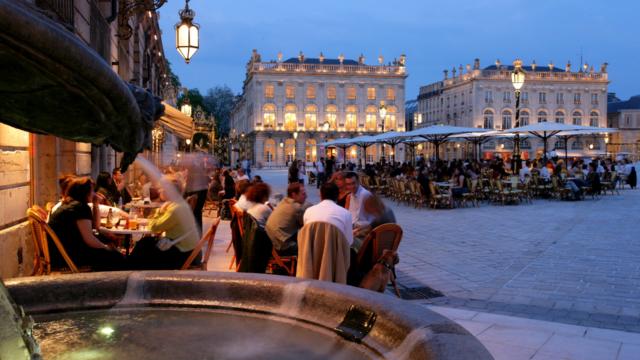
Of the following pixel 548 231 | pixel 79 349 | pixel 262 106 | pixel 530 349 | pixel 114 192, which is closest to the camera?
pixel 79 349

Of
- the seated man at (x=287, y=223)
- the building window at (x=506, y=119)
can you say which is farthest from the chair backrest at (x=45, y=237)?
the building window at (x=506, y=119)

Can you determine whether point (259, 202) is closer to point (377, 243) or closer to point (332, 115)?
point (377, 243)

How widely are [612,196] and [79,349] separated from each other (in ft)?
65.9

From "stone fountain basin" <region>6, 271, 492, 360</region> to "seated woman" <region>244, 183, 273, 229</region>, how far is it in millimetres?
2909

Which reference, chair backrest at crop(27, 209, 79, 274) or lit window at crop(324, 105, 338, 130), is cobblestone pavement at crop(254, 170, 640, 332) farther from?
lit window at crop(324, 105, 338, 130)

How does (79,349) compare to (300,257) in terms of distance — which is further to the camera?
(300,257)

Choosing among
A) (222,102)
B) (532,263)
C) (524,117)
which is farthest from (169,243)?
(222,102)

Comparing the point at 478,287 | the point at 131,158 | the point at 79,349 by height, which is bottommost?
the point at 478,287

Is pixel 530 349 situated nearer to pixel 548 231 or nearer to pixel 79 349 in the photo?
pixel 79 349

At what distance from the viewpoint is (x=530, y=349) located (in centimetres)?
408

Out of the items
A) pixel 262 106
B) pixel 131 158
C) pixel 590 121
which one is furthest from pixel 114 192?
pixel 590 121

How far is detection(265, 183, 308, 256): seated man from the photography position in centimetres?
562

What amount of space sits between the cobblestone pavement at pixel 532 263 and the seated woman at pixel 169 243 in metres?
2.39

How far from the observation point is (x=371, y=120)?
76562 millimetres
